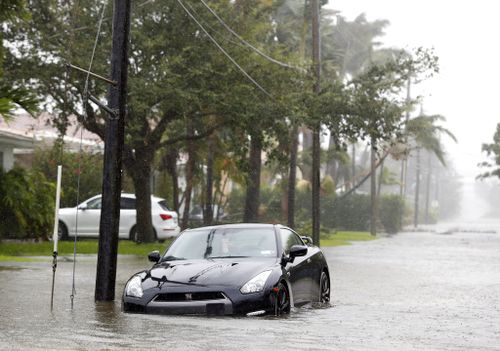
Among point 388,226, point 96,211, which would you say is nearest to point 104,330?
point 96,211

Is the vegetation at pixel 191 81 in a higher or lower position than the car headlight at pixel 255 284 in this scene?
higher

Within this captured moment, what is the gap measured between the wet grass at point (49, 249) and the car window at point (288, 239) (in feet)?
39.9

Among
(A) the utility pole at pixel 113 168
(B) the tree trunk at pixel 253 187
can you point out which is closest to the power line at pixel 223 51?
(B) the tree trunk at pixel 253 187

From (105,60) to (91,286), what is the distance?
14813 mm

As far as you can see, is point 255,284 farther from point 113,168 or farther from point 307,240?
point 307,240

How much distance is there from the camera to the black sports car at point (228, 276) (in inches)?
497

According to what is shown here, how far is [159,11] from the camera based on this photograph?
34219 mm

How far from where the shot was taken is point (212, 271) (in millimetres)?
13047

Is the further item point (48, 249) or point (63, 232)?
point (63, 232)

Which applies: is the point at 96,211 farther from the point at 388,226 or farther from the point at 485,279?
the point at 388,226

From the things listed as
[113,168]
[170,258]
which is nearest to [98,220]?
[113,168]

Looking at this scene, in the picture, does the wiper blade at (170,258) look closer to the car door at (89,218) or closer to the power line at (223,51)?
the power line at (223,51)

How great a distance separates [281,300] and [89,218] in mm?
23499

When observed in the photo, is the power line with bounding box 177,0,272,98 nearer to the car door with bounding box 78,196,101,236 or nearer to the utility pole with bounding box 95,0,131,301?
the car door with bounding box 78,196,101,236
